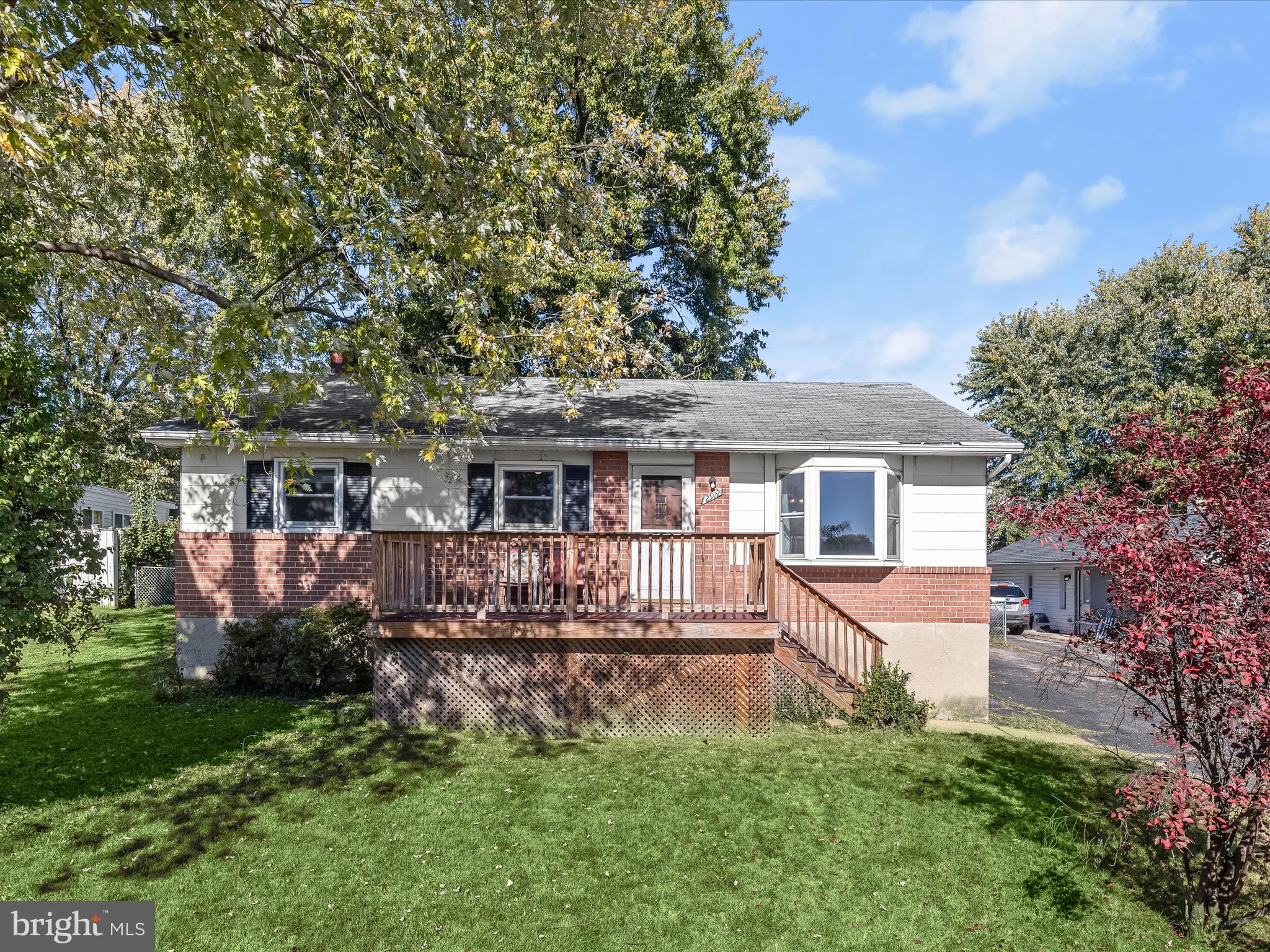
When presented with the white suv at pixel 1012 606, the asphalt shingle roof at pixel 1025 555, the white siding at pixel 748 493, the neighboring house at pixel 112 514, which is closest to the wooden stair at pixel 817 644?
the white siding at pixel 748 493

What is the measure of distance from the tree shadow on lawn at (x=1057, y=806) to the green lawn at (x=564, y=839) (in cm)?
3

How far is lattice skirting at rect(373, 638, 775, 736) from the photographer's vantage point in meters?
9.12

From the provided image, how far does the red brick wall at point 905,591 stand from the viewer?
36.1 ft

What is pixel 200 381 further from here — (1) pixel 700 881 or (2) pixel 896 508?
(2) pixel 896 508

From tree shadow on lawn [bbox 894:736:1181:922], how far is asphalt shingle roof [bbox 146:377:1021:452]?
14.9ft

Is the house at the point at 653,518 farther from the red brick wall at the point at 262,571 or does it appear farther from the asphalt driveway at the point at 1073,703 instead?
the asphalt driveway at the point at 1073,703

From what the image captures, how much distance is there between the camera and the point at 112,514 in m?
29.8

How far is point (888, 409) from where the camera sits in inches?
507

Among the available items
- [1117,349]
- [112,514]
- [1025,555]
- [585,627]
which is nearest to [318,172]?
[585,627]

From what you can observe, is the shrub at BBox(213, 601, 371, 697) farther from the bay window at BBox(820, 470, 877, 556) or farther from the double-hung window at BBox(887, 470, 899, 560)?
the double-hung window at BBox(887, 470, 899, 560)

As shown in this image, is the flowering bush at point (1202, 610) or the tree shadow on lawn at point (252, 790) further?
the tree shadow on lawn at point (252, 790)

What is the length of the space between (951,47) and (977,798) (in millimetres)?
11303

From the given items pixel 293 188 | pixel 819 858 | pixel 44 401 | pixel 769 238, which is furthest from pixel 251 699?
pixel 769 238

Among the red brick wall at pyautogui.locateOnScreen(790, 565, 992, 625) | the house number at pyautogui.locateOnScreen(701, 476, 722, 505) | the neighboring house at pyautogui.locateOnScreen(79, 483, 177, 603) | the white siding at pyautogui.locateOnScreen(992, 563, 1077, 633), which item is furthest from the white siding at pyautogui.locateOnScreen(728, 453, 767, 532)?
the white siding at pyautogui.locateOnScreen(992, 563, 1077, 633)
